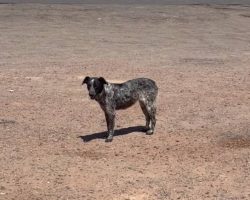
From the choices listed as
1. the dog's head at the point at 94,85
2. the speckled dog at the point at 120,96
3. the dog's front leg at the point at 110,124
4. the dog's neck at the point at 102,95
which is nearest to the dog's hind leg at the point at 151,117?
the speckled dog at the point at 120,96

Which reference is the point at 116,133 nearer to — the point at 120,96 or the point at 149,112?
the point at 149,112

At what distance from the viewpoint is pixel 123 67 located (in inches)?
791

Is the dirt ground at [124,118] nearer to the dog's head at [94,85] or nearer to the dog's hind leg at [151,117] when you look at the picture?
the dog's hind leg at [151,117]

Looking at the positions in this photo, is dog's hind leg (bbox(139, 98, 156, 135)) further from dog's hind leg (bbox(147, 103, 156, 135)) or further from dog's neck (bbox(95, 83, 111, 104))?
dog's neck (bbox(95, 83, 111, 104))

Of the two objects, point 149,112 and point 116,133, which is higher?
point 149,112

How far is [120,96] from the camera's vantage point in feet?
41.8

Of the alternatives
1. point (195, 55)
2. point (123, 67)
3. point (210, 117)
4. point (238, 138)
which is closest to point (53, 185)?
point (238, 138)

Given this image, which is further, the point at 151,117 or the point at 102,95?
the point at 151,117

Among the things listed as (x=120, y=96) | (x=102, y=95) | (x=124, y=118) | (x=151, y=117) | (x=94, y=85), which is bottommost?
(x=124, y=118)

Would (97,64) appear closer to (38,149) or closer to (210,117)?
(210,117)

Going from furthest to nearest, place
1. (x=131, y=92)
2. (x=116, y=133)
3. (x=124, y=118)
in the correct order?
(x=124, y=118)
(x=116, y=133)
(x=131, y=92)

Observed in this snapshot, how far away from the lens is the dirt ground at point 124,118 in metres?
10.5

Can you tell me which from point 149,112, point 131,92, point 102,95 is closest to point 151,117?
point 149,112

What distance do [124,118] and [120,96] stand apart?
1.73 meters
